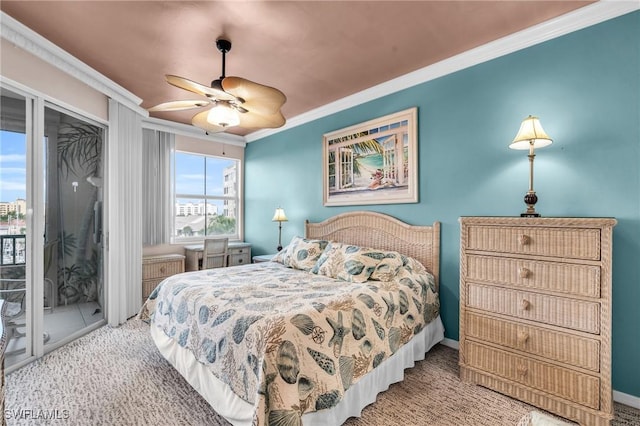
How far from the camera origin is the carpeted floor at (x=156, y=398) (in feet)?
6.01

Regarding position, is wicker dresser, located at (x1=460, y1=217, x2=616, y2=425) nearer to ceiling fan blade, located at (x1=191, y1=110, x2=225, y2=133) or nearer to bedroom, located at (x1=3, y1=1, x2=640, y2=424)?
bedroom, located at (x1=3, y1=1, x2=640, y2=424)

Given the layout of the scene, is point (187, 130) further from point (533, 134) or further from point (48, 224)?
point (533, 134)

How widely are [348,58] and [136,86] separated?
2.41m

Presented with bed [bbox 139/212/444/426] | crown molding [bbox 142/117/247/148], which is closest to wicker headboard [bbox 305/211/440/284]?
bed [bbox 139/212/444/426]

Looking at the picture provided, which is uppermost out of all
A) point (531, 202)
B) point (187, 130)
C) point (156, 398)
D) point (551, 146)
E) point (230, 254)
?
point (187, 130)

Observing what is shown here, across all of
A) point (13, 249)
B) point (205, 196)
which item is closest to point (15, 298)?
point (13, 249)

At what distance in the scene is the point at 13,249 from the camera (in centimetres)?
250

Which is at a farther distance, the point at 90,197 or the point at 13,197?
the point at 90,197

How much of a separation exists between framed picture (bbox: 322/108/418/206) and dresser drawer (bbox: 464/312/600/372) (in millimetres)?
1324

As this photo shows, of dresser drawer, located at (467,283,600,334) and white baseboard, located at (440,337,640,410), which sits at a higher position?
dresser drawer, located at (467,283,600,334)

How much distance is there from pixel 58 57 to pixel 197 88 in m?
1.76

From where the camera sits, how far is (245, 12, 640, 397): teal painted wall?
1989mm

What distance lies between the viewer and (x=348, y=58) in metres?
2.74

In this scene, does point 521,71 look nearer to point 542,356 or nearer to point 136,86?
point 542,356
